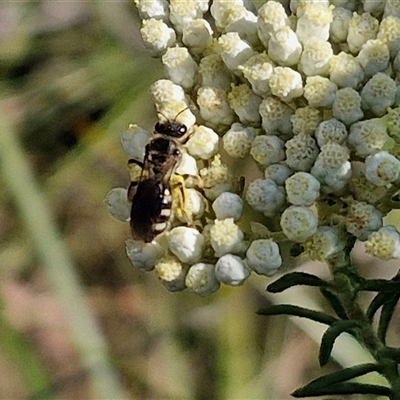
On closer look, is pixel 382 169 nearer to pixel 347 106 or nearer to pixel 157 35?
pixel 347 106

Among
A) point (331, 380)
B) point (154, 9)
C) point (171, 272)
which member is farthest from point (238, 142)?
point (331, 380)

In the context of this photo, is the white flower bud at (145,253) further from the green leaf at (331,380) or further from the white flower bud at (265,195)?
the green leaf at (331,380)

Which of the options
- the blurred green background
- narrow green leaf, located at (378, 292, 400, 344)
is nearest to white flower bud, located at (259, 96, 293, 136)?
narrow green leaf, located at (378, 292, 400, 344)

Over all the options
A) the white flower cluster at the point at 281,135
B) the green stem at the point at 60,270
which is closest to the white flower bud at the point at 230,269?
the white flower cluster at the point at 281,135

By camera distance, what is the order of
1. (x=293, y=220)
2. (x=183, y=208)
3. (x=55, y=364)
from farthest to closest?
1. (x=55, y=364)
2. (x=183, y=208)
3. (x=293, y=220)

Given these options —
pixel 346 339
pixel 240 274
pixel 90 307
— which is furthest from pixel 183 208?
pixel 90 307

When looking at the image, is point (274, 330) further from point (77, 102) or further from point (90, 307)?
point (77, 102)
